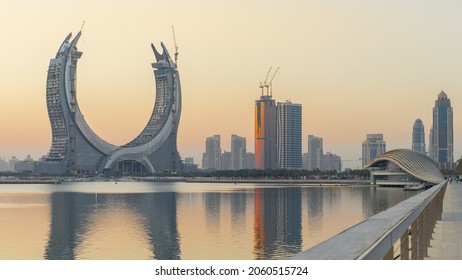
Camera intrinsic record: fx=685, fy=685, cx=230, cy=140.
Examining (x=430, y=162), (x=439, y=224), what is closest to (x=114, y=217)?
(x=439, y=224)

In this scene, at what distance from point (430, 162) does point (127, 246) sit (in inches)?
5693

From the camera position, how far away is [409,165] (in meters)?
159

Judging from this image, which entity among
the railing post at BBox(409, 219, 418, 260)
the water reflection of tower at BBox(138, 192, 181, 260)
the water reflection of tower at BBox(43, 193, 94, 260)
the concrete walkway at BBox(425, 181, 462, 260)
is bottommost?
the water reflection of tower at BBox(43, 193, 94, 260)

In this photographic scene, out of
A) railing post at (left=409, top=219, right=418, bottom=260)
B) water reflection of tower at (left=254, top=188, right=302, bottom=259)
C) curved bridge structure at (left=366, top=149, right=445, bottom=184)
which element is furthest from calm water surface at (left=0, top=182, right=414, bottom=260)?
curved bridge structure at (left=366, top=149, right=445, bottom=184)

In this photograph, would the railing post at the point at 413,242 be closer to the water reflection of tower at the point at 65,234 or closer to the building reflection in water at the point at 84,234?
the building reflection in water at the point at 84,234

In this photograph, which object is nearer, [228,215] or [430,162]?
[228,215]

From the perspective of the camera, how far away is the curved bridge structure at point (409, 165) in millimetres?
155250

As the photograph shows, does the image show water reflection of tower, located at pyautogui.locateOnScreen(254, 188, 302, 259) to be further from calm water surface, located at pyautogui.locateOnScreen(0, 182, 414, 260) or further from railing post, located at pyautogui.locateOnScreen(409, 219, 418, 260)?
railing post, located at pyautogui.locateOnScreen(409, 219, 418, 260)

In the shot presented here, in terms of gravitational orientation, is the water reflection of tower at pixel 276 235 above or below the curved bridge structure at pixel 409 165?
below

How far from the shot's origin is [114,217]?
60.3 m

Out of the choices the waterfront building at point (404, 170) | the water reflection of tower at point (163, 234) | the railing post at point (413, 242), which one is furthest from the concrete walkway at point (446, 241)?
the waterfront building at point (404, 170)

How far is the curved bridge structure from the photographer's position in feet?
509
